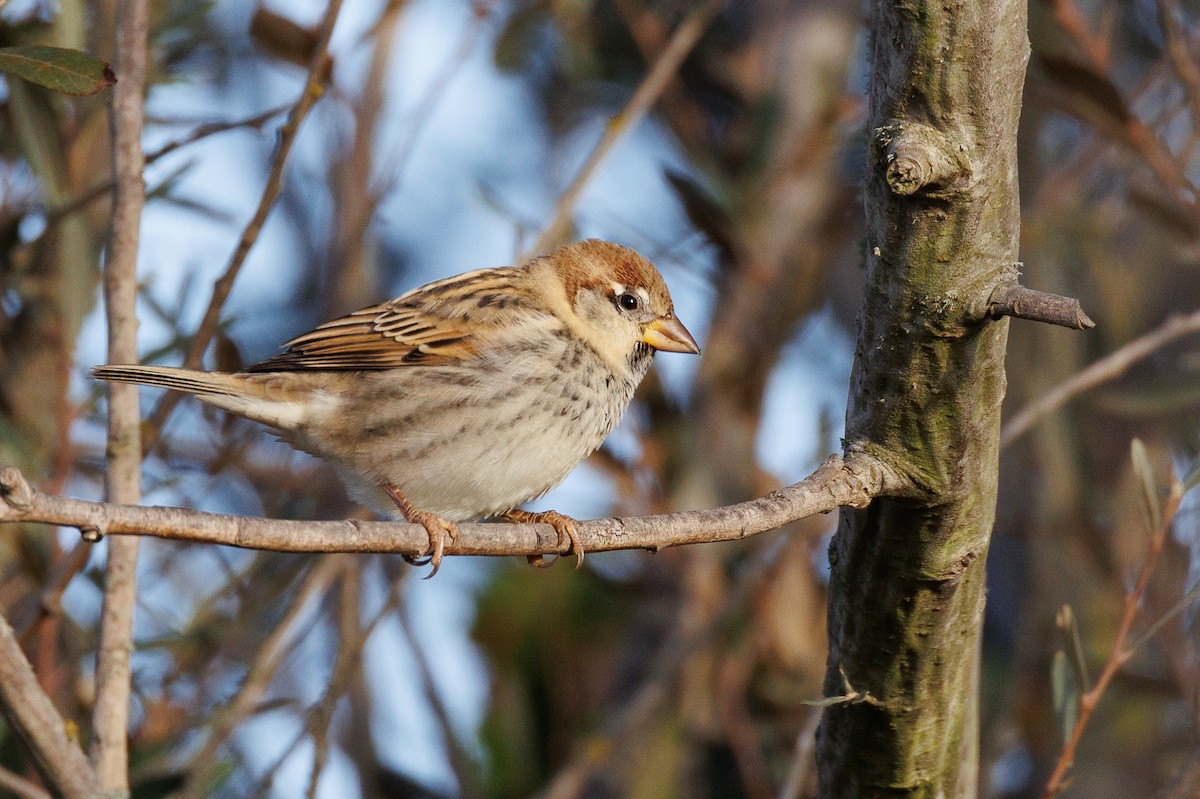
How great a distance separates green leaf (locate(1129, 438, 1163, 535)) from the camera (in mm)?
2771

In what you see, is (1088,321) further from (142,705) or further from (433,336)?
(142,705)

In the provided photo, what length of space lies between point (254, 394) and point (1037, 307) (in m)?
2.37

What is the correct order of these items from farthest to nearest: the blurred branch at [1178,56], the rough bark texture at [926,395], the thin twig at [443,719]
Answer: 1. the thin twig at [443,719]
2. the blurred branch at [1178,56]
3. the rough bark texture at [926,395]

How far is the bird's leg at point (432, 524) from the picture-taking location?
8.92 feet

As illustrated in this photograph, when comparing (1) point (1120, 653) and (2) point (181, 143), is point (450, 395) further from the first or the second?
(1) point (1120, 653)

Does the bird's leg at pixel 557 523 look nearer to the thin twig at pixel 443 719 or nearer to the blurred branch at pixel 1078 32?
the thin twig at pixel 443 719

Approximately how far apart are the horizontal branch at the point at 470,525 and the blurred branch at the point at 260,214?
0.98 meters

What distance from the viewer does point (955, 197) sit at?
2.03 metres

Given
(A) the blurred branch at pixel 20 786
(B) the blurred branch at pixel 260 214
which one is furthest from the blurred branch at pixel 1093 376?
(A) the blurred branch at pixel 20 786

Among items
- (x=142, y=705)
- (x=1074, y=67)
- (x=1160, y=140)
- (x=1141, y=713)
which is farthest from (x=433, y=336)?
(x=1141, y=713)

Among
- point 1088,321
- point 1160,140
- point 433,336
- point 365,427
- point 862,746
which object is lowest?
point 862,746

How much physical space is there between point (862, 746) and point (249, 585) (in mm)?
2266

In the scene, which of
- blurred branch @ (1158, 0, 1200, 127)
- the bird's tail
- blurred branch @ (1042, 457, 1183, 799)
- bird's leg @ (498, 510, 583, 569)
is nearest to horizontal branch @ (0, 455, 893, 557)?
bird's leg @ (498, 510, 583, 569)

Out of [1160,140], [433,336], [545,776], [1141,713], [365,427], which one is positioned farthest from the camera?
[1141,713]
